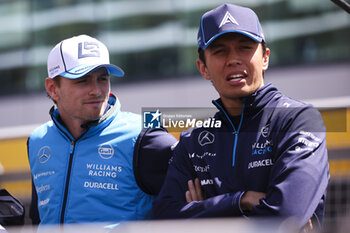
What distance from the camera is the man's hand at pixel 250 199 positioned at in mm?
2764

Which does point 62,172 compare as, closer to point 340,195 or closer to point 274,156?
point 274,156

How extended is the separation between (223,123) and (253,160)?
0.30m

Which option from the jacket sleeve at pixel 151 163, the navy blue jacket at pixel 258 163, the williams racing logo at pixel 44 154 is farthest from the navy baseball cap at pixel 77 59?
the navy blue jacket at pixel 258 163

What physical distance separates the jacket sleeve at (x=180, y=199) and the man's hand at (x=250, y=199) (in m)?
0.06

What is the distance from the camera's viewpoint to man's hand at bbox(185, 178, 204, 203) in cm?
304

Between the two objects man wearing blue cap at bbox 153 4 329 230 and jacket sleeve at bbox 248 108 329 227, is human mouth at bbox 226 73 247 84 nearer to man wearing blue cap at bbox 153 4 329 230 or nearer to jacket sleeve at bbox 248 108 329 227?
man wearing blue cap at bbox 153 4 329 230

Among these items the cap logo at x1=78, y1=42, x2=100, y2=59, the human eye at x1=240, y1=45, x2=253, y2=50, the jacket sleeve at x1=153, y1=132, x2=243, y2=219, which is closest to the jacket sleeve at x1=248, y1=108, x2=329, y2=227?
the jacket sleeve at x1=153, y1=132, x2=243, y2=219

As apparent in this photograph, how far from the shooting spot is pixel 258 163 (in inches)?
112

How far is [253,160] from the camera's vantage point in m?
2.87

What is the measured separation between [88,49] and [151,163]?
83 centimetres

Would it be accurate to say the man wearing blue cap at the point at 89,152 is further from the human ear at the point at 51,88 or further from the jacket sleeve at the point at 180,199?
the jacket sleeve at the point at 180,199

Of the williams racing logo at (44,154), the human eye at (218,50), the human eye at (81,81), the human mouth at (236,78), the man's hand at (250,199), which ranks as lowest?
the williams racing logo at (44,154)

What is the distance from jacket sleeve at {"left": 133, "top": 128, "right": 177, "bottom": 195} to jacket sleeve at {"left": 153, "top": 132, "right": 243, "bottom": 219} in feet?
0.71

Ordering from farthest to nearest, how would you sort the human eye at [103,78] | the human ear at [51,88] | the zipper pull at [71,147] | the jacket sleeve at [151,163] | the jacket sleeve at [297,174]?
the human ear at [51,88] → the human eye at [103,78] → the zipper pull at [71,147] → the jacket sleeve at [151,163] → the jacket sleeve at [297,174]
